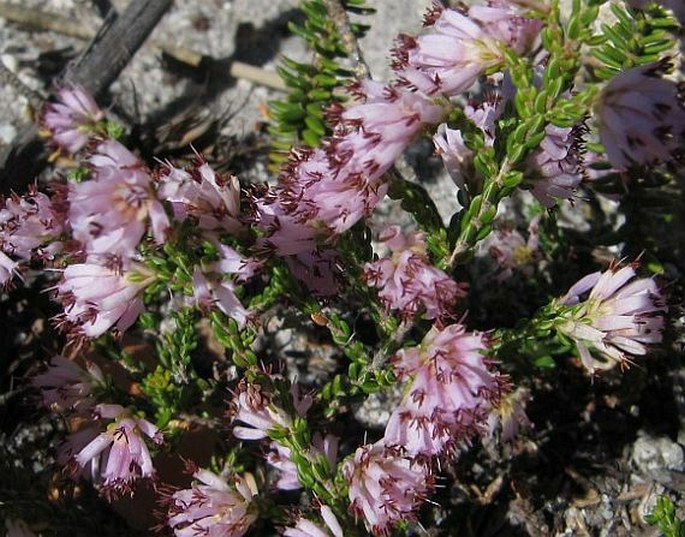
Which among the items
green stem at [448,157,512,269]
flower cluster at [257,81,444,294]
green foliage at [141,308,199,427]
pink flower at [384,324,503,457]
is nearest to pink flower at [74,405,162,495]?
green foliage at [141,308,199,427]

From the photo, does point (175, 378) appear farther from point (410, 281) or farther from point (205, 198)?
point (410, 281)

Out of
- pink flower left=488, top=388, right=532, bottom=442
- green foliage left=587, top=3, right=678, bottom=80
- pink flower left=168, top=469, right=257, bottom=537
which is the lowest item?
pink flower left=488, top=388, right=532, bottom=442

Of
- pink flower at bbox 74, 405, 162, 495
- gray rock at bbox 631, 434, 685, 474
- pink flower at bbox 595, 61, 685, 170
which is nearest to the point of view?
pink flower at bbox 595, 61, 685, 170

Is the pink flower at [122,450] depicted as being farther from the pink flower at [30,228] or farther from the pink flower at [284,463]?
the pink flower at [30,228]

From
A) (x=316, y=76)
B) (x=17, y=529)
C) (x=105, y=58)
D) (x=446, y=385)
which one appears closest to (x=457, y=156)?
(x=446, y=385)

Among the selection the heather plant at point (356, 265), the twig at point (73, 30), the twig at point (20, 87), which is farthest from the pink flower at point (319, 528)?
the twig at point (73, 30)

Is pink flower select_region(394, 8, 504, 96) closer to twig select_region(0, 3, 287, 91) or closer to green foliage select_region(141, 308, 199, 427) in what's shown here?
green foliage select_region(141, 308, 199, 427)

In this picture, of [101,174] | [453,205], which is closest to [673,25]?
[453,205]

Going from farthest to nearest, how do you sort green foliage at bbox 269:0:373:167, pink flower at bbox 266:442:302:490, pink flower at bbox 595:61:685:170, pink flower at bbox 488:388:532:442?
green foliage at bbox 269:0:373:167 → pink flower at bbox 488:388:532:442 → pink flower at bbox 266:442:302:490 → pink flower at bbox 595:61:685:170
